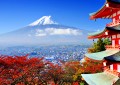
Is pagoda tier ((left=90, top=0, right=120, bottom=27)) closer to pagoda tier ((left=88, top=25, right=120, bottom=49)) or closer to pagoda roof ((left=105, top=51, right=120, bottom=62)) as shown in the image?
pagoda tier ((left=88, top=25, right=120, bottom=49))

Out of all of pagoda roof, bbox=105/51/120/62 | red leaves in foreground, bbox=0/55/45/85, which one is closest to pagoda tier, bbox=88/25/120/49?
pagoda roof, bbox=105/51/120/62

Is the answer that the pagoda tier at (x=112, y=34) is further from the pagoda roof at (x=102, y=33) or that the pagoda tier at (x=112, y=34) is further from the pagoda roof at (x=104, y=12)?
the pagoda roof at (x=104, y=12)

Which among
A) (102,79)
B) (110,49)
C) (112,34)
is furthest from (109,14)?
(102,79)

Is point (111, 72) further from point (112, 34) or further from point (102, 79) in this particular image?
point (112, 34)

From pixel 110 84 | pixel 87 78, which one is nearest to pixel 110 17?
pixel 87 78

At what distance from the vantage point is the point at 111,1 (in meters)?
12.8

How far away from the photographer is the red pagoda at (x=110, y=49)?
Result: 41.7ft

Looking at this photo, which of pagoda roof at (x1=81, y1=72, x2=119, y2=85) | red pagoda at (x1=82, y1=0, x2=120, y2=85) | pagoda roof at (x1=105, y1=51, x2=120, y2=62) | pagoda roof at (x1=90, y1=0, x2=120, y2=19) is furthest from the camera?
pagoda roof at (x1=90, y1=0, x2=120, y2=19)

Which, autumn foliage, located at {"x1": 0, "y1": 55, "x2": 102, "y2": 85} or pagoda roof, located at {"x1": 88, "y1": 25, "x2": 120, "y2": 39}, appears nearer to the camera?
pagoda roof, located at {"x1": 88, "y1": 25, "x2": 120, "y2": 39}

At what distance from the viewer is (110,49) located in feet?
49.2

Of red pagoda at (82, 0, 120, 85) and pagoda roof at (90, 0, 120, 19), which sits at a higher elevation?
pagoda roof at (90, 0, 120, 19)

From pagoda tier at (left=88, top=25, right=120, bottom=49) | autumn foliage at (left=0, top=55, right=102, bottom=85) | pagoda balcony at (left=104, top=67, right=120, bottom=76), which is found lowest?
autumn foliage at (left=0, top=55, right=102, bottom=85)

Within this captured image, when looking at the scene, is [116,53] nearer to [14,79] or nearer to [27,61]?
[14,79]

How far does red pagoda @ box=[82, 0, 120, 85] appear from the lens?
500 inches
